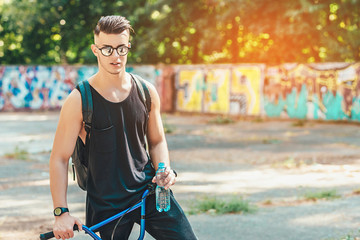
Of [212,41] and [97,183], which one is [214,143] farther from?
[212,41]

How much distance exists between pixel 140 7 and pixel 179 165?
1970cm

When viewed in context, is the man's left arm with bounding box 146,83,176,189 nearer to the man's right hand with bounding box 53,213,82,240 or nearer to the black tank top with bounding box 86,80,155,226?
the black tank top with bounding box 86,80,155,226

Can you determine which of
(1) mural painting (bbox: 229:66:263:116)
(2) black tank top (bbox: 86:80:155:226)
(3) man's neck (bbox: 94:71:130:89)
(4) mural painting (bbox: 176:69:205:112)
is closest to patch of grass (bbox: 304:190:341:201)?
(2) black tank top (bbox: 86:80:155:226)

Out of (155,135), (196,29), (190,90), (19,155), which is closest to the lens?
(155,135)

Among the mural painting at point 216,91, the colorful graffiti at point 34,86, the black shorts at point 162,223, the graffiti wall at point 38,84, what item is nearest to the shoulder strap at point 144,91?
the black shorts at point 162,223

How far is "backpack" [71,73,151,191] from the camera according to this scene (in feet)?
8.07

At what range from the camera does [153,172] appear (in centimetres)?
267

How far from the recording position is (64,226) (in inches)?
90.8

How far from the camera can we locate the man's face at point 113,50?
2.51 metres

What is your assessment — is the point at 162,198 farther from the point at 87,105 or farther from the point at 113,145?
the point at 87,105

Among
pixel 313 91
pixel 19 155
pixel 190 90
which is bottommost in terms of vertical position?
pixel 19 155

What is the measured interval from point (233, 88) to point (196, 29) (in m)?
6.32

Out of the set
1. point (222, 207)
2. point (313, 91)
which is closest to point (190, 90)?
point (313, 91)

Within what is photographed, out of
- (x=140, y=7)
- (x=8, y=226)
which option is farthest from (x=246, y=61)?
(x=8, y=226)
